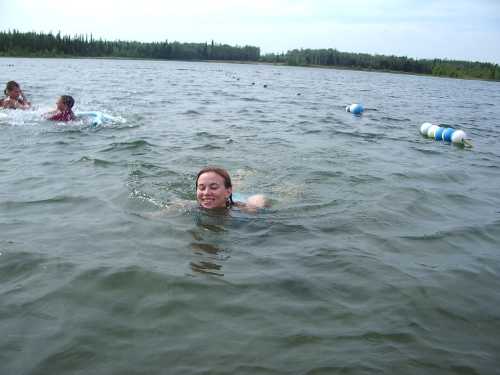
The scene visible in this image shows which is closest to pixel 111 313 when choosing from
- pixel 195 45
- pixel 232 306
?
pixel 232 306

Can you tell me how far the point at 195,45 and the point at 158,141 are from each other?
463 feet

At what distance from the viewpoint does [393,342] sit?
358cm

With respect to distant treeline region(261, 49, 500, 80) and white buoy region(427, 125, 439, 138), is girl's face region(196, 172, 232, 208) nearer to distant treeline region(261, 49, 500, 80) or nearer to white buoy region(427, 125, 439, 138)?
white buoy region(427, 125, 439, 138)

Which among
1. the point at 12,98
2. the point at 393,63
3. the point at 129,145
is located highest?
the point at 393,63

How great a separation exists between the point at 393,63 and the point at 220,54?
5073 centimetres

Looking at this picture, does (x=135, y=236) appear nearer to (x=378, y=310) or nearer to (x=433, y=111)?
(x=378, y=310)

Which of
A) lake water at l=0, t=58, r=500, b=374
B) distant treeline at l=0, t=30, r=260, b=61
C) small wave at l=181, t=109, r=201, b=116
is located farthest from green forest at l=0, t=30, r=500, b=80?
lake water at l=0, t=58, r=500, b=374

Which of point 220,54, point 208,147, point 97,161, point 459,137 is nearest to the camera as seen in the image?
point 97,161

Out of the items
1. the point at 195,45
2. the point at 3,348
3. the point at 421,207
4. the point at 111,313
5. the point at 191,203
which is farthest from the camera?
the point at 195,45

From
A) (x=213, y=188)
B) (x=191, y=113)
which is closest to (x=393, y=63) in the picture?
(x=191, y=113)

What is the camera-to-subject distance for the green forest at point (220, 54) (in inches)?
3610

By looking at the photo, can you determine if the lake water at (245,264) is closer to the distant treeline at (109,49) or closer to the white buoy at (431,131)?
the white buoy at (431,131)

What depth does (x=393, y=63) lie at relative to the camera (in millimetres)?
113375

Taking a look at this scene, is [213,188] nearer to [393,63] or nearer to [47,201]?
[47,201]
